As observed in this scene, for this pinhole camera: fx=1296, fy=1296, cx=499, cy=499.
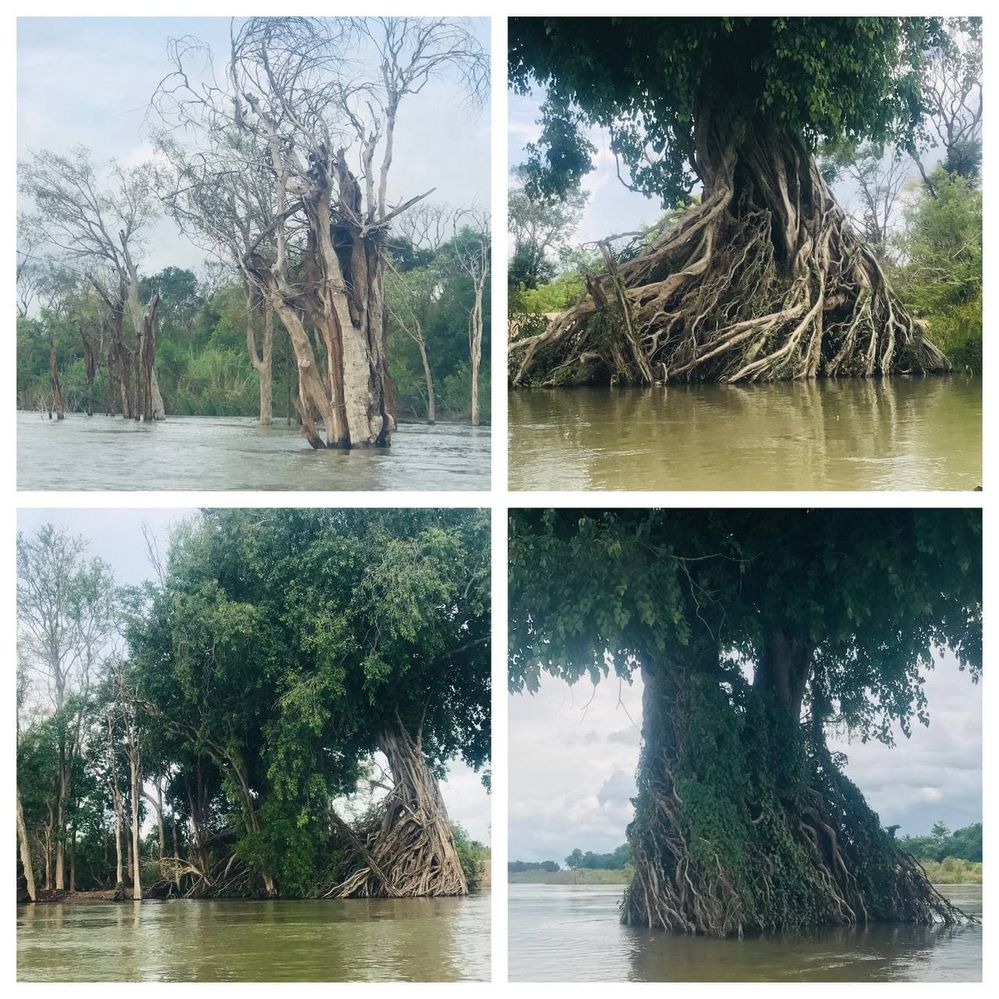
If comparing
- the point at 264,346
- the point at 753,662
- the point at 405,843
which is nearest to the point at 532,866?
the point at 405,843

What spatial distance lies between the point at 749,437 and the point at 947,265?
1.61 m

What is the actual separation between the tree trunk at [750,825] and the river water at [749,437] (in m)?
1.26

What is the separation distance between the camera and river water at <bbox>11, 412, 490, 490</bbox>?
5352mm

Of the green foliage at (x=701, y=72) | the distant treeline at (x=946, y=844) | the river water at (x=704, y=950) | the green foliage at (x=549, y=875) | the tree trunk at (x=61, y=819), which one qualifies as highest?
the green foliage at (x=701, y=72)

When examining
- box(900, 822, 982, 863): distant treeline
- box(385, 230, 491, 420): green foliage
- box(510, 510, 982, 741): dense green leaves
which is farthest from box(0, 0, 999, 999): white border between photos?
box(900, 822, 982, 863): distant treeline

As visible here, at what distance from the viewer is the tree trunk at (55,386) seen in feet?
18.1

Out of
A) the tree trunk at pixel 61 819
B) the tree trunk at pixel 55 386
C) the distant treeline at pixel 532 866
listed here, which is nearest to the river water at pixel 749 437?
the tree trunk at pixel 55 386

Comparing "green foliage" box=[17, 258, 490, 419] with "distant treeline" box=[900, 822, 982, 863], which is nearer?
"green foliage" box=[17, 258, 490, 419]

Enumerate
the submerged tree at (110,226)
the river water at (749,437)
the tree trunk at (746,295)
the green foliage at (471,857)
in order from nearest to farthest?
the river water at (749,437) → the submerged tree at (110,226) → the green foliage at (471,857) → the tree trunk at (746,295)

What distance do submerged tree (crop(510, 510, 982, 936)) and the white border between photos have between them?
590 millimetres

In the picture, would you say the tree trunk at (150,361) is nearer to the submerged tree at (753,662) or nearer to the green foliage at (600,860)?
the submerged tree at (753,662)

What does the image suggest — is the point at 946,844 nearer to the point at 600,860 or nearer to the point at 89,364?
the point at 600,860

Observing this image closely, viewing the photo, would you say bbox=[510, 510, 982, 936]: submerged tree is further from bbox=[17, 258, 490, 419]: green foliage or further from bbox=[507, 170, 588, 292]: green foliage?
bbox=[507, 170, 588, 292]: green foliage

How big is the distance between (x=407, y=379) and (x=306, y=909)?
253cm
